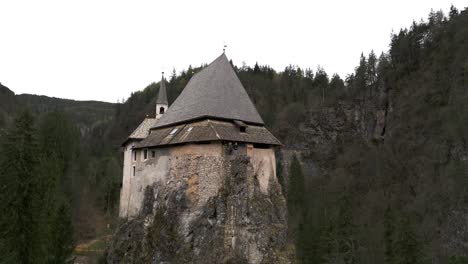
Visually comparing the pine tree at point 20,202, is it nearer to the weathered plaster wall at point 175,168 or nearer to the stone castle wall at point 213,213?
the stone castle wall at point 213,213

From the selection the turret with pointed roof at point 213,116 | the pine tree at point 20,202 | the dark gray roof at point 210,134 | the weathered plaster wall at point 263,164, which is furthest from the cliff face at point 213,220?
the pine tree at point 20,202

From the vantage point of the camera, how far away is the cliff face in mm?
22375

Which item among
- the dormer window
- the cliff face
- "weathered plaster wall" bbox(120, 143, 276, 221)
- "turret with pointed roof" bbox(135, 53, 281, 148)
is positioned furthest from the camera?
the dormer window

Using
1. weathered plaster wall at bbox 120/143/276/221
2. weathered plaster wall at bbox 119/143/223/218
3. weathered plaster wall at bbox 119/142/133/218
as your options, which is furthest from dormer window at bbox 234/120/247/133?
weathered plaster wall at bbox 119/142/133/218

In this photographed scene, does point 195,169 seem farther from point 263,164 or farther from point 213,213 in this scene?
point 263,164

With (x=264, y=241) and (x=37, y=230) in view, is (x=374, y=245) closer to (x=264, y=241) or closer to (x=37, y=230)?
(x=264, y=241)

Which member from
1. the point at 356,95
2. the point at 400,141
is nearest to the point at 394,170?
the point at 400,141

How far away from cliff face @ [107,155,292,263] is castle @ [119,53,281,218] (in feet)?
0.36

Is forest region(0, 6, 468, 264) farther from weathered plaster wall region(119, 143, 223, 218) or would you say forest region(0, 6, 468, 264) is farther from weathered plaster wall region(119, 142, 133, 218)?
weathered plaster wall region(119, 143, 223, 218)

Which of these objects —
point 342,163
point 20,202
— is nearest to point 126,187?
point 20,202

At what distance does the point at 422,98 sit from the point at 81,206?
130ft

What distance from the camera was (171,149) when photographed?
2536 cm

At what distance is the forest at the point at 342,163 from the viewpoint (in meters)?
17.5

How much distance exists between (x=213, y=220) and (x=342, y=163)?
3834 centimetres
